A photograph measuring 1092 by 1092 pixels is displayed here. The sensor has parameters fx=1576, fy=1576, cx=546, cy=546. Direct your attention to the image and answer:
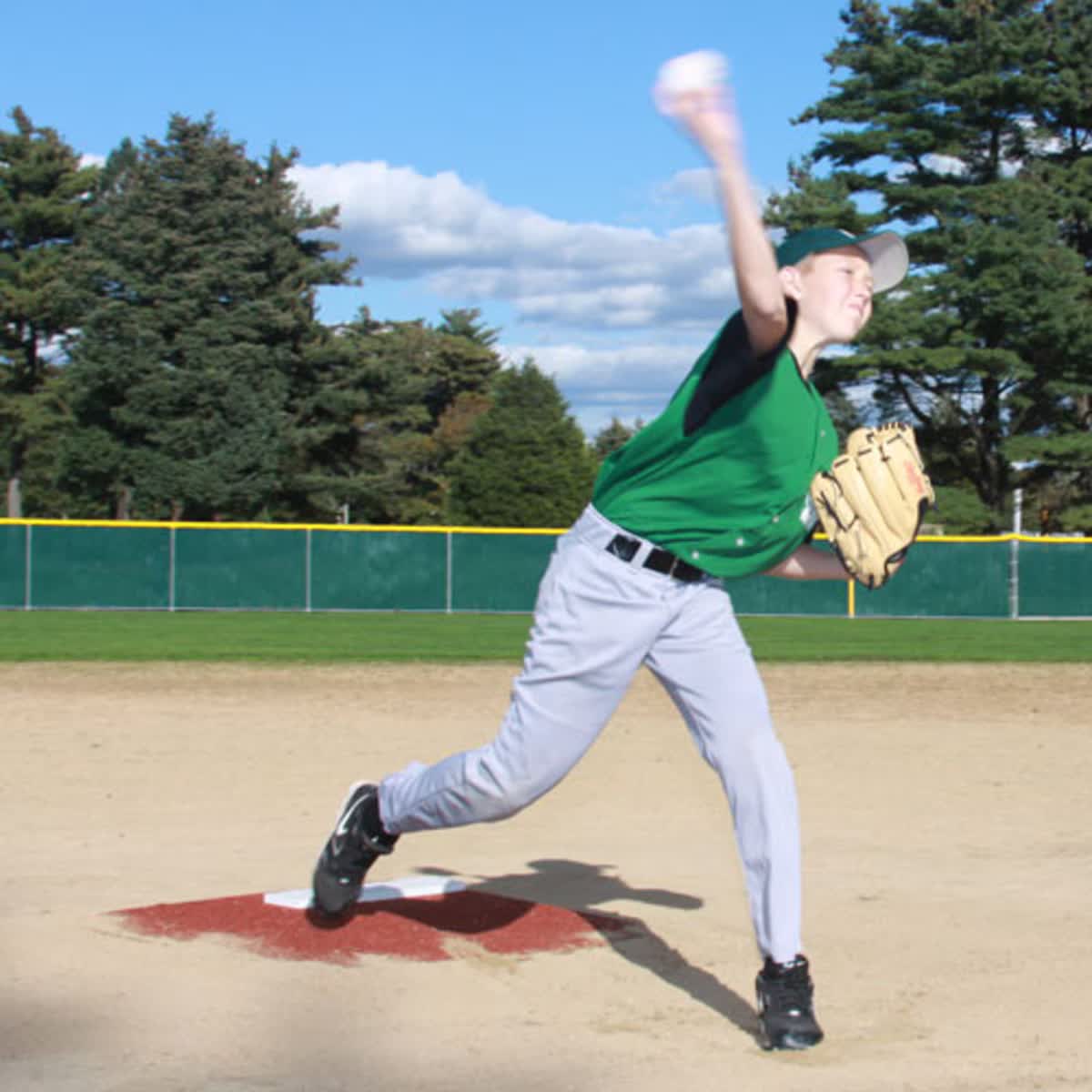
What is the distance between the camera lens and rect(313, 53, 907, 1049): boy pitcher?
3412mm

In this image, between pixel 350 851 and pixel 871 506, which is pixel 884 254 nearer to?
pixel 871 506

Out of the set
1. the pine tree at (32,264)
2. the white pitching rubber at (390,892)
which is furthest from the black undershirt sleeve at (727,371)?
the pine tree at (32,264)

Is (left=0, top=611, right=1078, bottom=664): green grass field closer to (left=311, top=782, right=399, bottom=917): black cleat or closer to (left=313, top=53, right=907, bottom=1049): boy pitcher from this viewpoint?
(left=311, top=782, right=399, bottom=917): black cleat

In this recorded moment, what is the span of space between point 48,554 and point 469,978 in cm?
2163

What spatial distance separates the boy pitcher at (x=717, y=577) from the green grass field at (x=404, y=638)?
11.3 meters

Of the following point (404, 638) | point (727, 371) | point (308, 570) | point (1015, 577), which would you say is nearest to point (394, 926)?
point (727, 371)

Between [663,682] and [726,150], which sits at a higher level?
[726,150]

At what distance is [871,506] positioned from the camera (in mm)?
3906

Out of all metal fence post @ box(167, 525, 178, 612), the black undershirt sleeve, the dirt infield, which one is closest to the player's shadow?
the dirt infield

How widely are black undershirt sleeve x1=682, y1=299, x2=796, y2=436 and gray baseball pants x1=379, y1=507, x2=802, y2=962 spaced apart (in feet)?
1.22

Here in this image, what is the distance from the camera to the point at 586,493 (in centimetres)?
4859

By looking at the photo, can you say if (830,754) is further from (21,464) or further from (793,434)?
(21,464)

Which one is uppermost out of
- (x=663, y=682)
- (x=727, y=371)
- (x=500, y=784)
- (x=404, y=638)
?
(x=727, y=371)

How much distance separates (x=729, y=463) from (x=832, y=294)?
1.49ft
